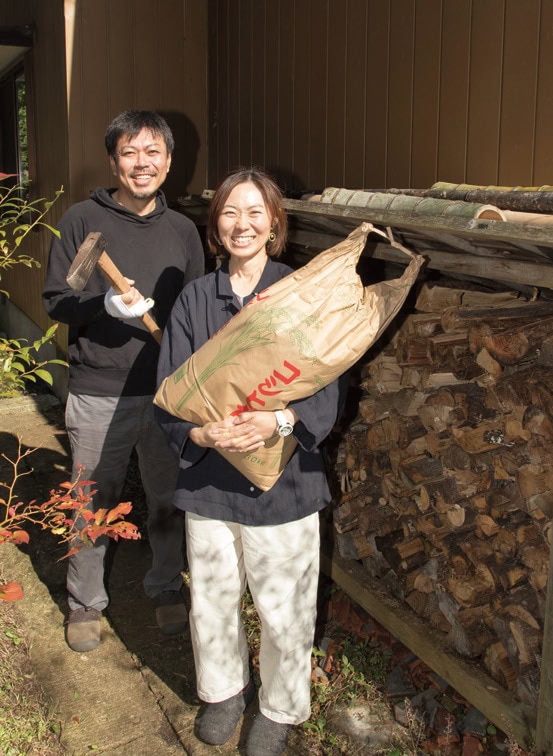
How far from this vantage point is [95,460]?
340 centimetres

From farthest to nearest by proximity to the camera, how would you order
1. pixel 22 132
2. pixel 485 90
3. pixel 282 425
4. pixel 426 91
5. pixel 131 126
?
pixel 22 132 → pixel 426 91 → pixel 485 90 → pixel 131 126 → pixel 282 425

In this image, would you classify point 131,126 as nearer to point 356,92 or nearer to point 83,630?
point 356,92

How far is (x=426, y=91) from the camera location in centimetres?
373

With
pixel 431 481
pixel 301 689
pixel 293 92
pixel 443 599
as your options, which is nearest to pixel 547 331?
pixel 431 481

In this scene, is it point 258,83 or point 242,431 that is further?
point 258,83

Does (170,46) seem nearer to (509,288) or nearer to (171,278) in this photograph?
(171,278)

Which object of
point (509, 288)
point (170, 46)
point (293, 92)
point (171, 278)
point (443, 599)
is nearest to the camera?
point (509, 288)

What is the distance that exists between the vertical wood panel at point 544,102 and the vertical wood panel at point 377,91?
100 cm

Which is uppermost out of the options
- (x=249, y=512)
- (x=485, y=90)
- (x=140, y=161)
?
(x=485, y=90)

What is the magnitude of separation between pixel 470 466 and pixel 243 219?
4.09ft

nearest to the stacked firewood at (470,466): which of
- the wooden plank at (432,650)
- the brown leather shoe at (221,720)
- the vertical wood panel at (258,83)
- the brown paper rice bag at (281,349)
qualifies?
the wooden plank at (432,650)

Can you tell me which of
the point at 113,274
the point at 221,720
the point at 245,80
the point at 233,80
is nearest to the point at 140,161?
the point at 113,274

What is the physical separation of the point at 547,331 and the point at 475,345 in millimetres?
249

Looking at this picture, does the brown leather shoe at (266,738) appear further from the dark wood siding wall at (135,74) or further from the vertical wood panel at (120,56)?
the vertical wood panel at (120,56)
